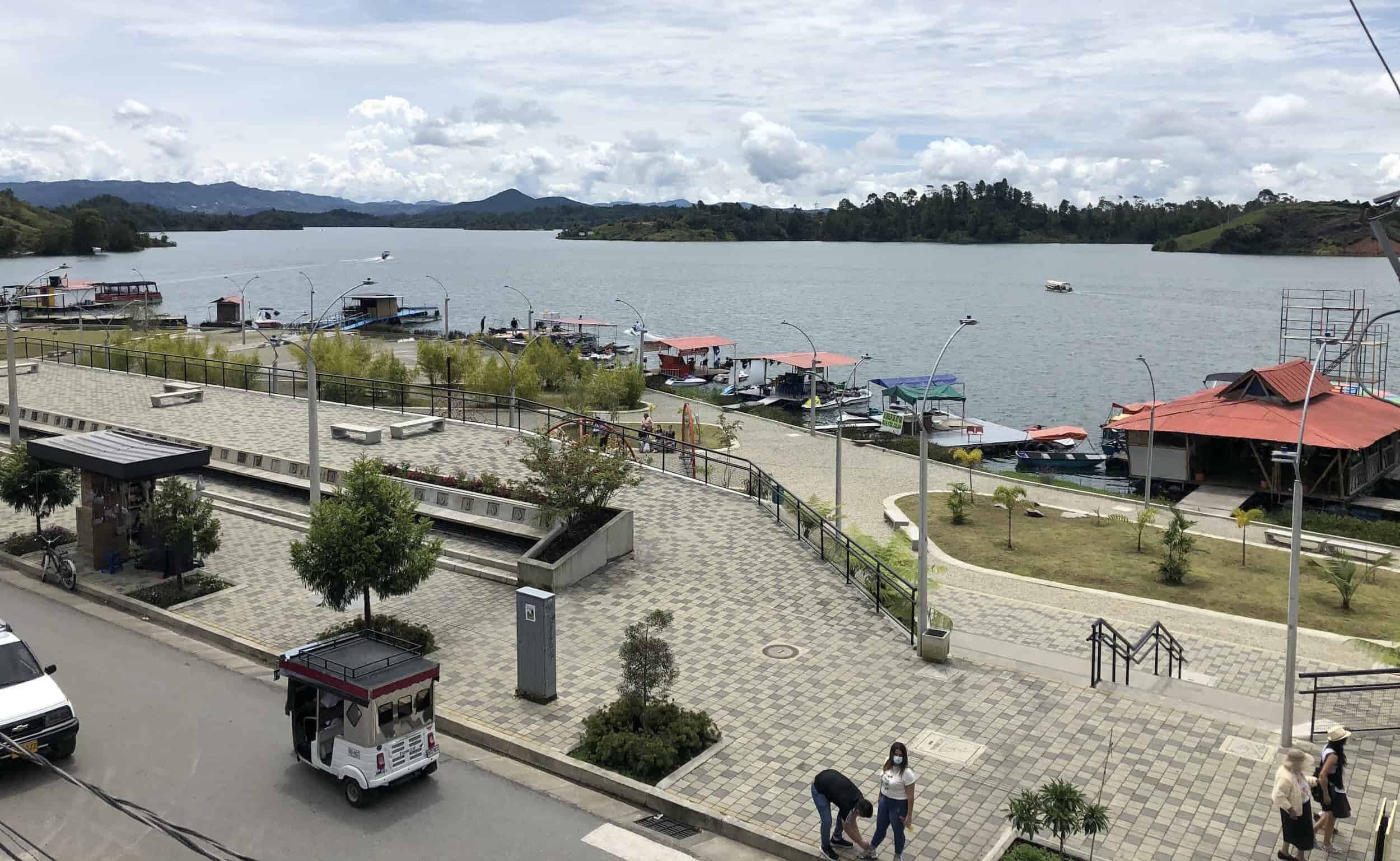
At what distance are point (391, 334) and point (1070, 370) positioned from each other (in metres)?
59.4

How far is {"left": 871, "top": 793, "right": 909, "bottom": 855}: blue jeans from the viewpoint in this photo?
1180 centimetres

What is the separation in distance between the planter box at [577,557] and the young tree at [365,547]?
9.88 ft

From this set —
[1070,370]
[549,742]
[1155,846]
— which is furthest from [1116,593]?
[1070,370]

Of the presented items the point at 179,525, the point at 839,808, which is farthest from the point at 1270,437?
the point at 179,525

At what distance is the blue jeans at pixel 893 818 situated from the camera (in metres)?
11.8

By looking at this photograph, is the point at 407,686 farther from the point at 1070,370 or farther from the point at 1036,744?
the point at 1070,370

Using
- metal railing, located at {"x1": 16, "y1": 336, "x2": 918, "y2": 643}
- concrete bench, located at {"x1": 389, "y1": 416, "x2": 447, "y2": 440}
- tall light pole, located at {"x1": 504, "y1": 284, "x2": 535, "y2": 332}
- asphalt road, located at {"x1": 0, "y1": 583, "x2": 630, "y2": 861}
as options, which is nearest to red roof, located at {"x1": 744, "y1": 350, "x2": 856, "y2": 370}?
metal railing, located at {"x1": 16, "y1": 336, "x2": 918, "y2": 643}

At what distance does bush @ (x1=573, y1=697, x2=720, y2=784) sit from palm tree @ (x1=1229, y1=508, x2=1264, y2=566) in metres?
20.2

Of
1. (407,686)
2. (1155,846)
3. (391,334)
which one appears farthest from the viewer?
(391,334)

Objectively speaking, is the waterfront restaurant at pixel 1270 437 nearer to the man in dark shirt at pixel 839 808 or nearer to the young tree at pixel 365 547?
the young tree at pixel 365 547

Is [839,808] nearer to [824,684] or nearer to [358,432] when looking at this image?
[824,684]

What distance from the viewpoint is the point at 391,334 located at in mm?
99250

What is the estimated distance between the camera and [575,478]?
72.0ft

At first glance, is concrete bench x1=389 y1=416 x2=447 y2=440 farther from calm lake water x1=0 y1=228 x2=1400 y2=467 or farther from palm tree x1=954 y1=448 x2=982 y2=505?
calm lake water x1=0 y1=228 x2=1400 y2=467
